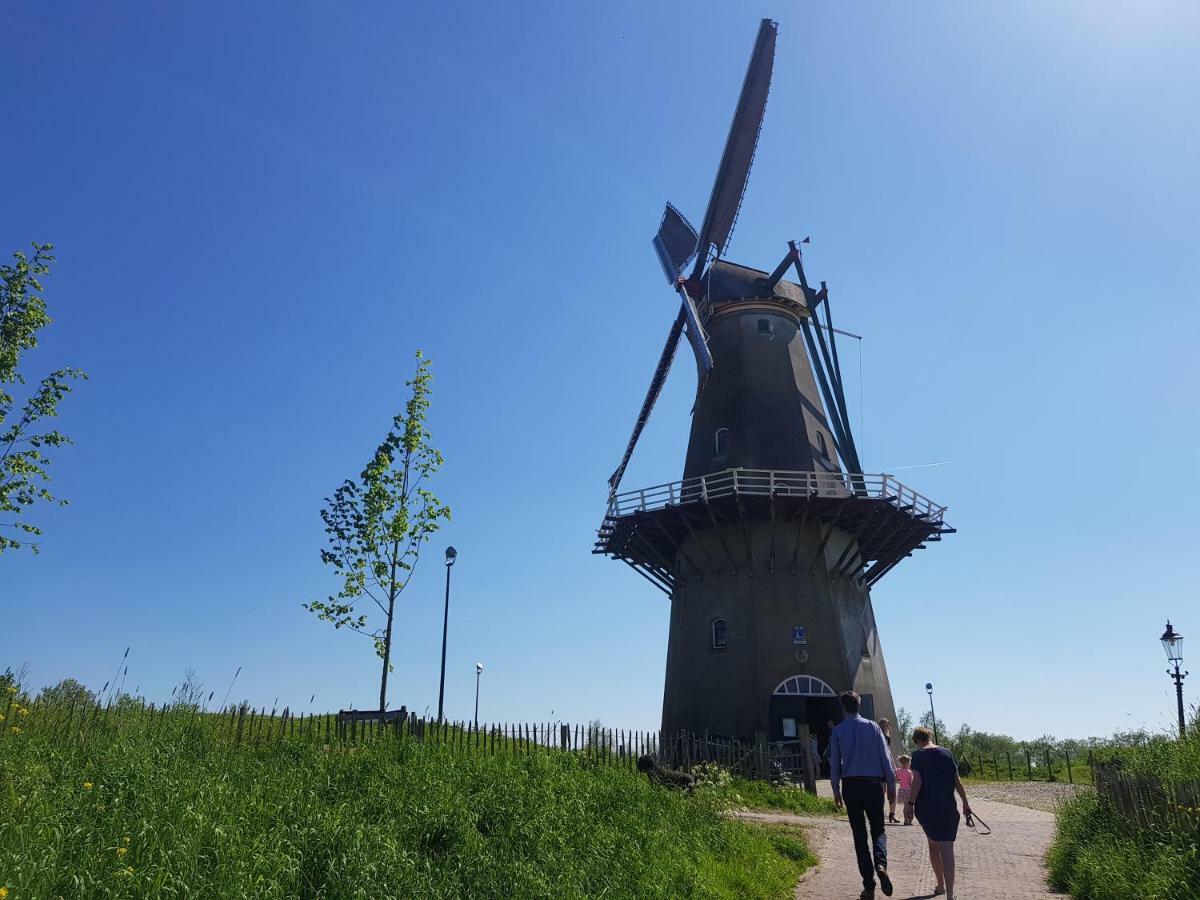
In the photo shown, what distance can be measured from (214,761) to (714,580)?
18.0 meters

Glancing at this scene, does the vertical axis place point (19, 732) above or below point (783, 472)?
below

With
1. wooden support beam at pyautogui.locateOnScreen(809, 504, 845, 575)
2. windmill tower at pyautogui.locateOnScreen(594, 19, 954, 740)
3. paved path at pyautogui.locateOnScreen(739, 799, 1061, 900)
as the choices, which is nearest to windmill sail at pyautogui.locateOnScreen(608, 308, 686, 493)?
windmill tower at pyautogui.locateOnScreen(594, 19, 954, 740)

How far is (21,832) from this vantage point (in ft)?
15.1

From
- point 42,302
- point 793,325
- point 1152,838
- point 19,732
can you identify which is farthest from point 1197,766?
point 793,325

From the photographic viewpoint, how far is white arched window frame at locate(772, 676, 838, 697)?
21.9 meters

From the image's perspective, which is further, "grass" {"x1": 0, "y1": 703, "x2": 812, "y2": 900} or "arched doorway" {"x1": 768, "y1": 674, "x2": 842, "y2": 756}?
"arched doorway" {"x1": 768, "y1": 674, "x2": 842, "y2": 756}

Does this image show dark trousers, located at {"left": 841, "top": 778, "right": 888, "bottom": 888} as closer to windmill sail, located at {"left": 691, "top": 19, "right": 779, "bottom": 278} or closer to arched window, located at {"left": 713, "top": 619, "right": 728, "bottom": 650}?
arched window, located at {"left": 713, "top": 619, "right": 728, "bottom": 650}

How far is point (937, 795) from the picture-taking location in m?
7.29

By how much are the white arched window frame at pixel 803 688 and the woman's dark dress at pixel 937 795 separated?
14.9 metres

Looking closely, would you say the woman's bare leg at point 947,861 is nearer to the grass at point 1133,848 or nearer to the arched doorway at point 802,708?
the grass at point 1133,848

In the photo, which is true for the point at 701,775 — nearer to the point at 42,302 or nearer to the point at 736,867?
the point at 736,867

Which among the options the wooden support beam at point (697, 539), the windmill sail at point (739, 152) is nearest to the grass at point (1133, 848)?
the wooden support beam at point (697, 539)

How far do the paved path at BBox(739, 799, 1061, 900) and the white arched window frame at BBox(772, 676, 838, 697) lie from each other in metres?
7.46

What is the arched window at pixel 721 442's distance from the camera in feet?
84.7
